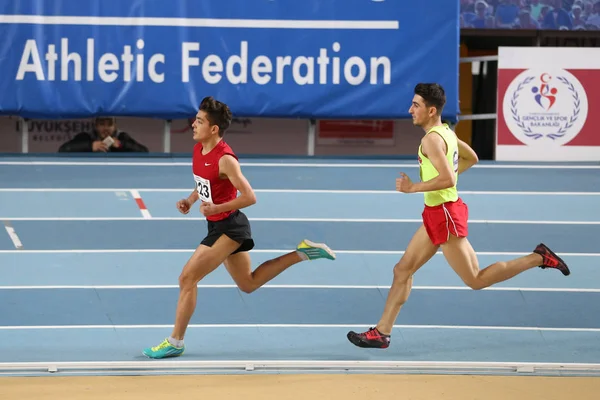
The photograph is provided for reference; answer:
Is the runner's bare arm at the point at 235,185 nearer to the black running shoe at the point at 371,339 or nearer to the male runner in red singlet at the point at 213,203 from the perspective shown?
the male runner in red singlet at the point at 213,203

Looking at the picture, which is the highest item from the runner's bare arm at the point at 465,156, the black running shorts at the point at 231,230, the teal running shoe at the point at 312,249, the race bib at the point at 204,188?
the runner's bare arm at the point at 465,156

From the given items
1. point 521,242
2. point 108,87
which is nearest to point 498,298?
point 521,242

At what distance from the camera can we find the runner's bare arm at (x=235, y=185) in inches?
262

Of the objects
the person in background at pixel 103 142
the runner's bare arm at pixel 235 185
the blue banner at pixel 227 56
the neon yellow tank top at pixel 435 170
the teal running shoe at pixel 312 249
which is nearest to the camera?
the runner's bare arm at pixel 235 185

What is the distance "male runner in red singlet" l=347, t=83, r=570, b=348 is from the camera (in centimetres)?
678

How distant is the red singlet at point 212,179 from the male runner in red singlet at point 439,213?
102 centimetres

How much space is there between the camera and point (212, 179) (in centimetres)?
677

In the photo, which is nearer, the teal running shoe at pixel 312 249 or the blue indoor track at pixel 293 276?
the teal running shoe at pixel 312 249

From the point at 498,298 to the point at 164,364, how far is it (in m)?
3.19

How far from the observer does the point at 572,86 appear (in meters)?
14.6

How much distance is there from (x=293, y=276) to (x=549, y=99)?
6.13 metres

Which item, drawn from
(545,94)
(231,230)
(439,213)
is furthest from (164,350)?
(545,94)

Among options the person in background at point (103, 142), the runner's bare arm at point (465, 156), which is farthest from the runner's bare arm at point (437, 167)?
the person in background at point (103, 142)

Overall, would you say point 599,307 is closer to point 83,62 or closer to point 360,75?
point 360,75
